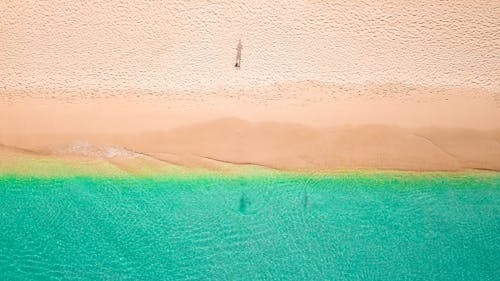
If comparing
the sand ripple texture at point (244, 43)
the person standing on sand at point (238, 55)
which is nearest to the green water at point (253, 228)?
the sand ripple texture at point (244, 43)

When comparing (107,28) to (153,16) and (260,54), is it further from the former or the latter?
(260,54)

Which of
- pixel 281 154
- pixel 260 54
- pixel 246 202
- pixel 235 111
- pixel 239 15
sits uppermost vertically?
pixel 239 15

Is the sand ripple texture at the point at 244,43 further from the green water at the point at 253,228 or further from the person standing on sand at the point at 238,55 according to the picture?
the green water at the point at 253,228

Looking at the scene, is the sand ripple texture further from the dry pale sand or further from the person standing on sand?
the dry pale sand

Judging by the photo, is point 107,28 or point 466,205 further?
point 107,28

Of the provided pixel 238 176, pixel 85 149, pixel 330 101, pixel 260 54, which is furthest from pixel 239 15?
pixel 85 149

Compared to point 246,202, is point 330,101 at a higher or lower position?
higher

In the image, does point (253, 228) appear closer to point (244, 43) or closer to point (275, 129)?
point (275, 129)
